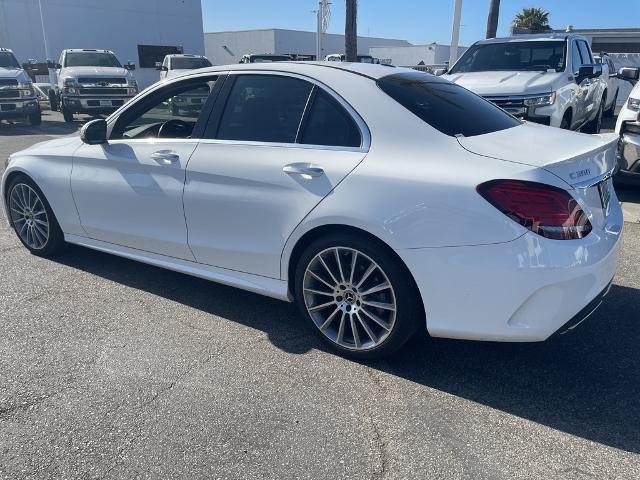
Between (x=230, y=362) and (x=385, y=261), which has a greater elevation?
(x=385, y=261)

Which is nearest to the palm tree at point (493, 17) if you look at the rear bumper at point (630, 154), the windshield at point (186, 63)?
the windshield at point (186, 63)

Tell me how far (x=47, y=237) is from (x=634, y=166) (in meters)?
6.05

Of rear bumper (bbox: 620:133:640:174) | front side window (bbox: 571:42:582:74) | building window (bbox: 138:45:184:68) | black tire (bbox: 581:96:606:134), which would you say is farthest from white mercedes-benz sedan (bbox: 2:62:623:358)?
building window (bbox: 138:45:184:68)

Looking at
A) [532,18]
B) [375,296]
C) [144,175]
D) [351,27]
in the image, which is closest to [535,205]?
[375,296]

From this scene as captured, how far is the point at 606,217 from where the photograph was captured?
301cm

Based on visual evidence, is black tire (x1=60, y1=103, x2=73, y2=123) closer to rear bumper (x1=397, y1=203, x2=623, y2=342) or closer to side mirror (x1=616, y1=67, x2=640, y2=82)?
side mirror (x1=616, y1=67, x2=640, y2=82)

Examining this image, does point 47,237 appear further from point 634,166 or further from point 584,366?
point 634,166

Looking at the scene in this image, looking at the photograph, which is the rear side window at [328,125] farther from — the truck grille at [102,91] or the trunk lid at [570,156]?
the truck grille at [102,91]

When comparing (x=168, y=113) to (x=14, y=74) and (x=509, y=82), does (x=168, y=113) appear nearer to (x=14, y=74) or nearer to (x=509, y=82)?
(x=509, y=82)

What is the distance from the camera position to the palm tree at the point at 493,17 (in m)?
23.2

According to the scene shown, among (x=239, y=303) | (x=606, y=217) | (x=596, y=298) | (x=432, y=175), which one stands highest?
(x=432, y=175)

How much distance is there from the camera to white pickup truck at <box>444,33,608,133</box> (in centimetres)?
762

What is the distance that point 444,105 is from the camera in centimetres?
341

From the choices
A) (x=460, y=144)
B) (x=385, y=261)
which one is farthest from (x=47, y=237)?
(x=460, y=144)
